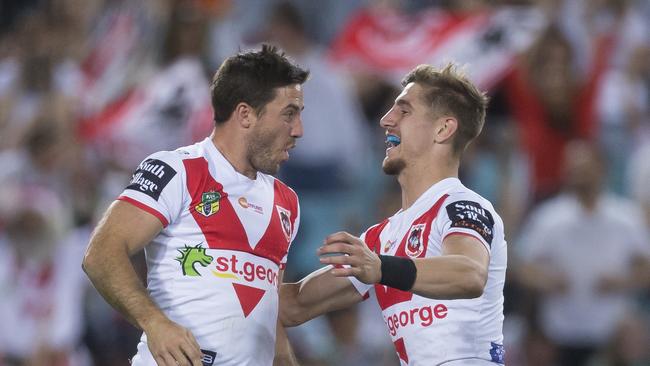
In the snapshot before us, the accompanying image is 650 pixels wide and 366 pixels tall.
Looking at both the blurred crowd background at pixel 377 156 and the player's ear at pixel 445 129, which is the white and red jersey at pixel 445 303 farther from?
the blurred crowd background at pixel 377 156

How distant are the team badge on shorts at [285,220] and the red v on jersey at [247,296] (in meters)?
0.39

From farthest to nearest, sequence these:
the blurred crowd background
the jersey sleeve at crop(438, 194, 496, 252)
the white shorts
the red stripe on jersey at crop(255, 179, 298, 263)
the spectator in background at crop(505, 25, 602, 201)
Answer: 1. the spectator in background at crop(505, 25, 602, 201)
2. the blurred crowd background
3. the red stripe on jersey at crop(255, 179, 298, 263)
4. the white shorts
5. the jersey sleeve at crop(438, 194, 496, 252)

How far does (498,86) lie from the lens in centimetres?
1106

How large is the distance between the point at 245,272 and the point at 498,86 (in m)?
5.39

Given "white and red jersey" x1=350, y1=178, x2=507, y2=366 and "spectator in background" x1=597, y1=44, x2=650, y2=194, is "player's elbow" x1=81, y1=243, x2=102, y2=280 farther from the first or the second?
"spectator in background" x1=597, y1=44, x2=650, y2=194

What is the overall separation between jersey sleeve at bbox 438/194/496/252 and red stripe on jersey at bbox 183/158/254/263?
956mm

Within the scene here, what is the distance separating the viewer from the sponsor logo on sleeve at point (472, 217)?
19.2 feet

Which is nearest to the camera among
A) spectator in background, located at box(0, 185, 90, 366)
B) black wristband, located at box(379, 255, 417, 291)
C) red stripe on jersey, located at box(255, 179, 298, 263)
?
black wristband, located at box(379, 255, 417, 291)

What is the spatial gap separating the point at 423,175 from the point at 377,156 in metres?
5.22

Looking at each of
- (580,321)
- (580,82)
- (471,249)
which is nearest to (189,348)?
(471,249)

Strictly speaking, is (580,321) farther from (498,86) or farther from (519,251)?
(498,86)

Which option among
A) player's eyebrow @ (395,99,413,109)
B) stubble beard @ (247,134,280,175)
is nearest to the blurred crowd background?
player's eyebrow @ (395,99,413,109)

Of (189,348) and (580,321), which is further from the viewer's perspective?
(580,321)

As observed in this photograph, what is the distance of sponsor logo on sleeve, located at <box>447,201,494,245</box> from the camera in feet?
19.2
